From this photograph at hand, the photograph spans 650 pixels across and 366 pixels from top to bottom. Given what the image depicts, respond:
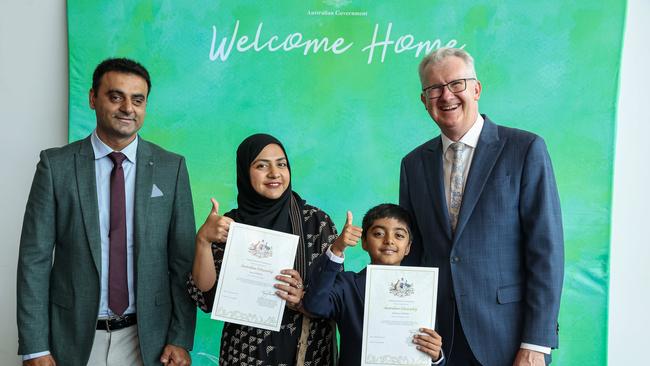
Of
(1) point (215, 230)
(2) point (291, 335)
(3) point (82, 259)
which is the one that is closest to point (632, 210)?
(2) point (291, 335)

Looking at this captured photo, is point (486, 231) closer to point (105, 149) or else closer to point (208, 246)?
point (208, 246)

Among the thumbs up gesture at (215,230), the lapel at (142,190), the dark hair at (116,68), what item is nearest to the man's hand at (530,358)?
the thumbs up gesture at (215,230)

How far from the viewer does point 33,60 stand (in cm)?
343

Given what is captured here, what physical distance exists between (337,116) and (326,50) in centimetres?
38

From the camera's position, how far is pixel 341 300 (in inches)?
85.0

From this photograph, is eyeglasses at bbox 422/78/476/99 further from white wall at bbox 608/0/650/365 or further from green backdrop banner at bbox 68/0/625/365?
white wall at bbox 608/0/650/365

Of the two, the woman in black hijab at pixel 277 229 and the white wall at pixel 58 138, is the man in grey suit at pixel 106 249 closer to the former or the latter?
the woman in black hijab at pixel 277 229

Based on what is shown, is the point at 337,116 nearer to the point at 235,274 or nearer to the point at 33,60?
the point at 235,274

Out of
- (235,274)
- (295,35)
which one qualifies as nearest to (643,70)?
(295,35)

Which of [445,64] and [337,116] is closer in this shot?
[445,64]

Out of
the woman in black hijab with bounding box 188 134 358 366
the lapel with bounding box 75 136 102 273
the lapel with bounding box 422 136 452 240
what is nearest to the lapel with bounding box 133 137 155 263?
the lapel with bounding box 75 136 102 273

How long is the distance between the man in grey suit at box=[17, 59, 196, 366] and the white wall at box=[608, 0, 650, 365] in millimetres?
2461

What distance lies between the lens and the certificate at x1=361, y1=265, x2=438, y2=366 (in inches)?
79.3

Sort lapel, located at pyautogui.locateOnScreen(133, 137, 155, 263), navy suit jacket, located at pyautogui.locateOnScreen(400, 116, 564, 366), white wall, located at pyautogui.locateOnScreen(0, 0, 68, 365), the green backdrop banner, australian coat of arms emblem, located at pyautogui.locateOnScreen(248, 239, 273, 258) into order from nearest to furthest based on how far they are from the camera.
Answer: navy suit jacket, located at pyautogui.locateOnScreen(400, 116, 564, 366), australian coat of arms emblem, located at pyautogui.locateOnScreen(248, 239, 273, 258), lapel, located at pyautogui.locateOnScreen(133, 137, 155, 263), the green backdrop banner, white wall, located at pyautogui.locateOnScreen(0, 0, 68, 365)
